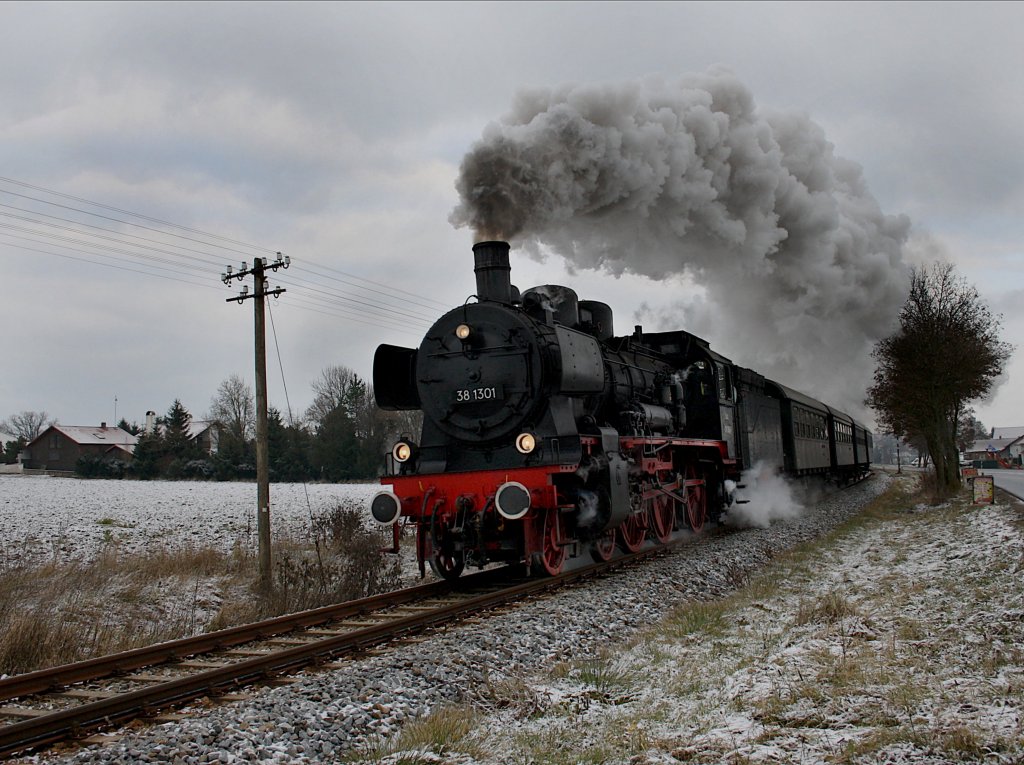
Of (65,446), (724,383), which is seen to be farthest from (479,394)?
(65,446)

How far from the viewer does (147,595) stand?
9898 mm

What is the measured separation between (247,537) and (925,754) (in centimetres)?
1400

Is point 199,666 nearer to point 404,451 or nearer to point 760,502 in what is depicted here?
point 404,451

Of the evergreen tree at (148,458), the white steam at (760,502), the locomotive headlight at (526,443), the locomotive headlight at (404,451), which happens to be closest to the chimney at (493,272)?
the locomotive headlight at (526,443)

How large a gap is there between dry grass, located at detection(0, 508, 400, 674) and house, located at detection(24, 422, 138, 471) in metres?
60.8

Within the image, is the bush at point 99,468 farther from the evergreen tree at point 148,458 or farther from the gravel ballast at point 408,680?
the gravel ballast at point 408,680

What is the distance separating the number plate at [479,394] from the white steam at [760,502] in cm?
786

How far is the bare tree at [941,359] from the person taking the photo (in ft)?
76.1

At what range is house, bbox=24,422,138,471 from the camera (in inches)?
2665

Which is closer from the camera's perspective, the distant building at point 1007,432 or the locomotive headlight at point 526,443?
the locomotive headlight at point 526,443

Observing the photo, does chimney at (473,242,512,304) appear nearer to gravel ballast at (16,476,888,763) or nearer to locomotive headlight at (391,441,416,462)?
locomotive headlight at (391,441,416,462)

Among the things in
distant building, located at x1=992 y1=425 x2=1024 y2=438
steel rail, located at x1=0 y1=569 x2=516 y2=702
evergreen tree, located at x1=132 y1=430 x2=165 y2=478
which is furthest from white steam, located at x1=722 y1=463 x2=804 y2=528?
distant building, located at x1=992 y1=425 x2=1024 y2=438

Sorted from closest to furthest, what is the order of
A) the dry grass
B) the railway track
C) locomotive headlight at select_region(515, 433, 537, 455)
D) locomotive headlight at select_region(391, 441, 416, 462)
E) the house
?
the railway track
the dry grass
locomotive headlight at select_region(515, 433, 537, 455)
locomotive headlight at select_region(391, 441, 416, 462)
the house

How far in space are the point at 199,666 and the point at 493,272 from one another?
235 inches
